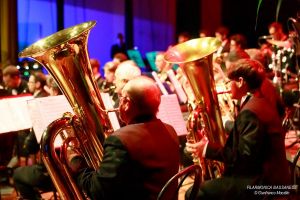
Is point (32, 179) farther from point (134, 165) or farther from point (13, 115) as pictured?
point (134, 165)

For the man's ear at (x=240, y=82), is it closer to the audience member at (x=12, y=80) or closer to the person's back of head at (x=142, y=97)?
the person's back of head at (x=142, y=97)

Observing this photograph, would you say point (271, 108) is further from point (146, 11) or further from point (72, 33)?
point (146, 11)

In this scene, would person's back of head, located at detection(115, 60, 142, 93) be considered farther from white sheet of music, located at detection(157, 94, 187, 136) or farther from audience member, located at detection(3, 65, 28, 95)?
audience member, located at detection(3, 65, 28, 95)

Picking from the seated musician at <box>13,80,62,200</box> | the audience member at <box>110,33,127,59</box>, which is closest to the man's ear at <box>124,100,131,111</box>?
the seated musician at <box>13,80,62,200</box>

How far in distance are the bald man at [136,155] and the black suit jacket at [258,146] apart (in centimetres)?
48

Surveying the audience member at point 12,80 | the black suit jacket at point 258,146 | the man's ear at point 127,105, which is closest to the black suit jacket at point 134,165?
the man's ear at point 127,105

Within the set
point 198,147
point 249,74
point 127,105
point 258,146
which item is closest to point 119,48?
point 198,147

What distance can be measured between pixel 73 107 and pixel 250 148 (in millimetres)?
1041

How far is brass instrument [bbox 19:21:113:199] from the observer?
9.48 ft

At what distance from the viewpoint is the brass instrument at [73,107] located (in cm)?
289

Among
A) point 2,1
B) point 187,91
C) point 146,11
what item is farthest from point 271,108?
point 146,11

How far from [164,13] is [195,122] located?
11.4 m

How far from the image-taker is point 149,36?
48.2ft

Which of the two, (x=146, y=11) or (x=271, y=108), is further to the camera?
(x=146, y=11)
